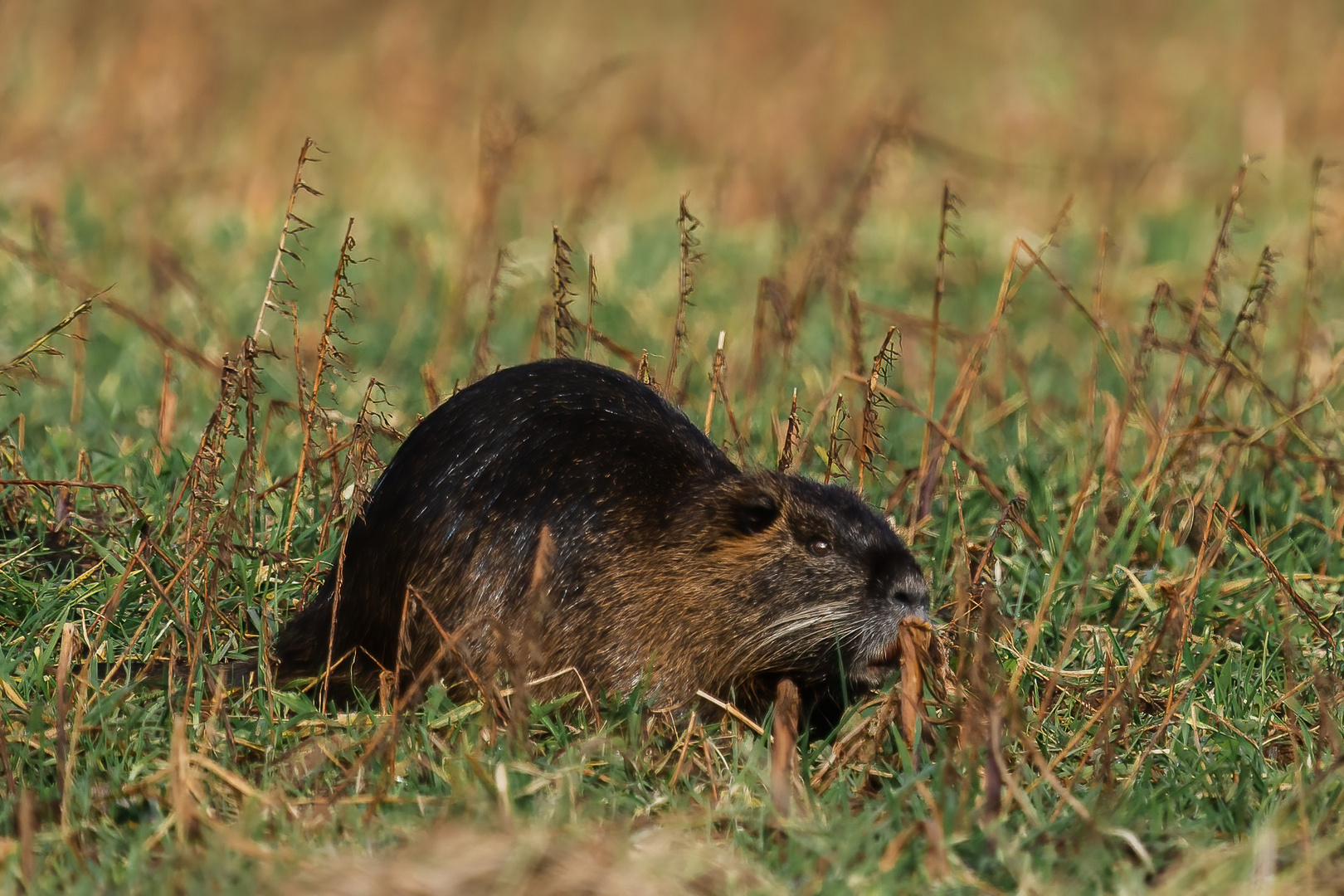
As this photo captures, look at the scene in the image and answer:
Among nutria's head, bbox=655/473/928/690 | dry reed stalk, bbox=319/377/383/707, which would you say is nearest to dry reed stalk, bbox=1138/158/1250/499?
nutria's head, bbox=655/473/928/690

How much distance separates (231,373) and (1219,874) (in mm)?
1839

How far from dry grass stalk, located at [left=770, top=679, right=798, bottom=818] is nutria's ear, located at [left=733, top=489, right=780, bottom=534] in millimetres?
413

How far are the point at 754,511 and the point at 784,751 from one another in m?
0.83

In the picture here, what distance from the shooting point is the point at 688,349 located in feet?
17.6

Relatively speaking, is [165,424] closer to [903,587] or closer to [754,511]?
[754,511]

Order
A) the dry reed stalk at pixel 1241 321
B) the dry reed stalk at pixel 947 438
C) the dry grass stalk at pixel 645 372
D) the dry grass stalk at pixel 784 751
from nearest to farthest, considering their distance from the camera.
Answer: the dry grass stalk at pixel 784 751, the dry reed stalk at pixel 947 438, the dry reed stalk at pixel 1241 321, the dry grass stalk at pixel 645 372

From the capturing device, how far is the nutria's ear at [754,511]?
318 cm

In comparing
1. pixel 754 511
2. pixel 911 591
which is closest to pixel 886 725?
pixel 911 591

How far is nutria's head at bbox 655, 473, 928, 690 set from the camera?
A: 9.98 ft

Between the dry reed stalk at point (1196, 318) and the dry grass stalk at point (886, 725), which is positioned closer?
the dry grass stalk at point (886, 725)

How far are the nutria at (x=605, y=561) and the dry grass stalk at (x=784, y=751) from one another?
0.79 feet

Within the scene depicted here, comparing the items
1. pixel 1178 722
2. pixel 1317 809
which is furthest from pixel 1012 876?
pixel 1178 722

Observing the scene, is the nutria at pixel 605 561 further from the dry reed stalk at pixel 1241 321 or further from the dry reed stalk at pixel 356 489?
the dry reed stalk at pixel 1241 321

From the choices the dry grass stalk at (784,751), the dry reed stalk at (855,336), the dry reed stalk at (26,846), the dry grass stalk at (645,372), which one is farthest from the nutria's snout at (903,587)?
the dry reed stalk at (26,846)
